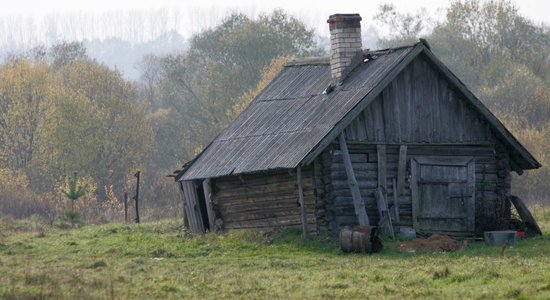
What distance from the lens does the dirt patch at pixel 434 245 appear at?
1030 inches

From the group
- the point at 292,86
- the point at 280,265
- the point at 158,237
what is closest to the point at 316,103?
the point at 292,86

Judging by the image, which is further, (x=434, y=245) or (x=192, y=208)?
(x=192, y=208)

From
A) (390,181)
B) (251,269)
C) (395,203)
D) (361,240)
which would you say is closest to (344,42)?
(390,181)

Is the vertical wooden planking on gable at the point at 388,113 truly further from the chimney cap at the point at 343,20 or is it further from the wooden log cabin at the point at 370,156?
the chimney cap at the point at 343,20

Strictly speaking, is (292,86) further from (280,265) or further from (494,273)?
(494,273)

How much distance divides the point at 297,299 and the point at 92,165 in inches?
2002

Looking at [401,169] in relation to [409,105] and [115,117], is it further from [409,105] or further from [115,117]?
[115,117]

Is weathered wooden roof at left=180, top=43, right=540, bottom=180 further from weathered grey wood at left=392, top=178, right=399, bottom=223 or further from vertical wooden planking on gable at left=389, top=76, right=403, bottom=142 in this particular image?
weathered grey wood at left=392, top=178, right=399, bottom=223

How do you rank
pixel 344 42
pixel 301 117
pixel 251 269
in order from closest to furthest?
pixel 251 269 → pixel 301 117 → pixel 344 42

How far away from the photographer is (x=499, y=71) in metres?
79.9

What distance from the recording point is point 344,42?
3150cm

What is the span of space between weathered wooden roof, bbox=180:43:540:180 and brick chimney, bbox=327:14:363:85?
0.30 m

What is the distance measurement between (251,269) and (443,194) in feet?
29.3

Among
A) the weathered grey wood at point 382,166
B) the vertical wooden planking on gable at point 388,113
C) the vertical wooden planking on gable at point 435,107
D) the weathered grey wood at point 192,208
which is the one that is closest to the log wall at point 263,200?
the weathered grey wood at point 192,208
